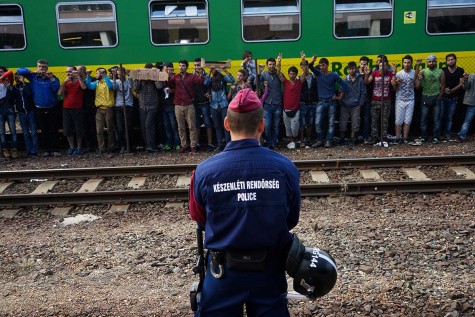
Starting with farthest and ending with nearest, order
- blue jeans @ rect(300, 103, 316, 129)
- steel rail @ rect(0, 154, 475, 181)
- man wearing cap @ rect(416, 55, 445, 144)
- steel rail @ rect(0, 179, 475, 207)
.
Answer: blue jeans @ rect(300, 103, 316, 129), man wearing cap @ rect(416, 55, 445, 144), steel rail @ rect(0, 154, 475, 181), steel rail @ rect(0, 179, 475, 207)

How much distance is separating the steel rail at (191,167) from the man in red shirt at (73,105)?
2273 mm

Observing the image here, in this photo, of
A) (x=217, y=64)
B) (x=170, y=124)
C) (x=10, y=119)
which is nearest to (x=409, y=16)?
(x=217, y=64)

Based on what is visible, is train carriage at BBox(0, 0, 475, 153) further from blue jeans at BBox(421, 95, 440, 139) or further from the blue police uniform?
the blue police uniform

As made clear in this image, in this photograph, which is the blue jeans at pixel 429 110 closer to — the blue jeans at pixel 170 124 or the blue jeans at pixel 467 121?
the blue jeans at pixel 467 121

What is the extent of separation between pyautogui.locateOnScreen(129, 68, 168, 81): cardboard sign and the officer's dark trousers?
8910 millimetres

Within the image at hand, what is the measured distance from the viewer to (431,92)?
38.8 feet

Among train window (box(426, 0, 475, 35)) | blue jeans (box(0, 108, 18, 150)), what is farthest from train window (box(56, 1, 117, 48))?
train window (box(426, 0, 475, 35))

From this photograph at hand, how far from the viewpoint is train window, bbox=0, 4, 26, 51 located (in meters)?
12.1

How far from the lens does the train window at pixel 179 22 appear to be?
11781mm

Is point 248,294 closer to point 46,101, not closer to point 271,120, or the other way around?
point 271,120

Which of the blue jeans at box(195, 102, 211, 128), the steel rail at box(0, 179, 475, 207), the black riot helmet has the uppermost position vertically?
the black riot helmet

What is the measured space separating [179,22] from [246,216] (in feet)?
31.9

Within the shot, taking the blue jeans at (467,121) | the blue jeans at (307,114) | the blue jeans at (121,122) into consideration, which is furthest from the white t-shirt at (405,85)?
the blue jeans at (121,122)

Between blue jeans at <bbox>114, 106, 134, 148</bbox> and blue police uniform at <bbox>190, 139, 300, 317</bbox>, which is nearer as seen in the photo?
blue police uniform at <bbox>190, 139, 300, 317</bbox>
